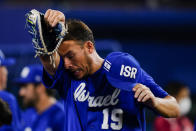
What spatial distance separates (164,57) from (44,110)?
652cm

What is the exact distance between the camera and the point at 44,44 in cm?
278

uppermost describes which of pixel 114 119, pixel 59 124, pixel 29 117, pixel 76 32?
pixel 76 32

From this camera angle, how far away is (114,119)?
9.91ft

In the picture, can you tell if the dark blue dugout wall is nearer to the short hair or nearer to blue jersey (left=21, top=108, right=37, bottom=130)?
blue jersey (left=21, top=108, right=37, bottom=130)

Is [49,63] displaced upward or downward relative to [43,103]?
downward

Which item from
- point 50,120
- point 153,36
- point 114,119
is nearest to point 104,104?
point 114,119

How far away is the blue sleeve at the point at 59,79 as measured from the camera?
3.11 meters

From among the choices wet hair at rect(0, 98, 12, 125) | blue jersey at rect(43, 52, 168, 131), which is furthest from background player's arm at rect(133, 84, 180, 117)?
wet hair at rect(0, 98, 12, 125)

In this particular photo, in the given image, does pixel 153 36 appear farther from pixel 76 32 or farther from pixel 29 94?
pixel 76 32

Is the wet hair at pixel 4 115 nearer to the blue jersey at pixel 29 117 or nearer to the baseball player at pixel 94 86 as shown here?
the baseball player at pixel 94 86

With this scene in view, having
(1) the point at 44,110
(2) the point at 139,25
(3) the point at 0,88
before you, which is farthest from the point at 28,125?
(2) the point at 139,25

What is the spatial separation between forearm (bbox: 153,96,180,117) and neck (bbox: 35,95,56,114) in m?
2.62

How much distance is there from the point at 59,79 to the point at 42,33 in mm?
482

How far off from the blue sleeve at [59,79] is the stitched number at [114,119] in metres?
0.34
